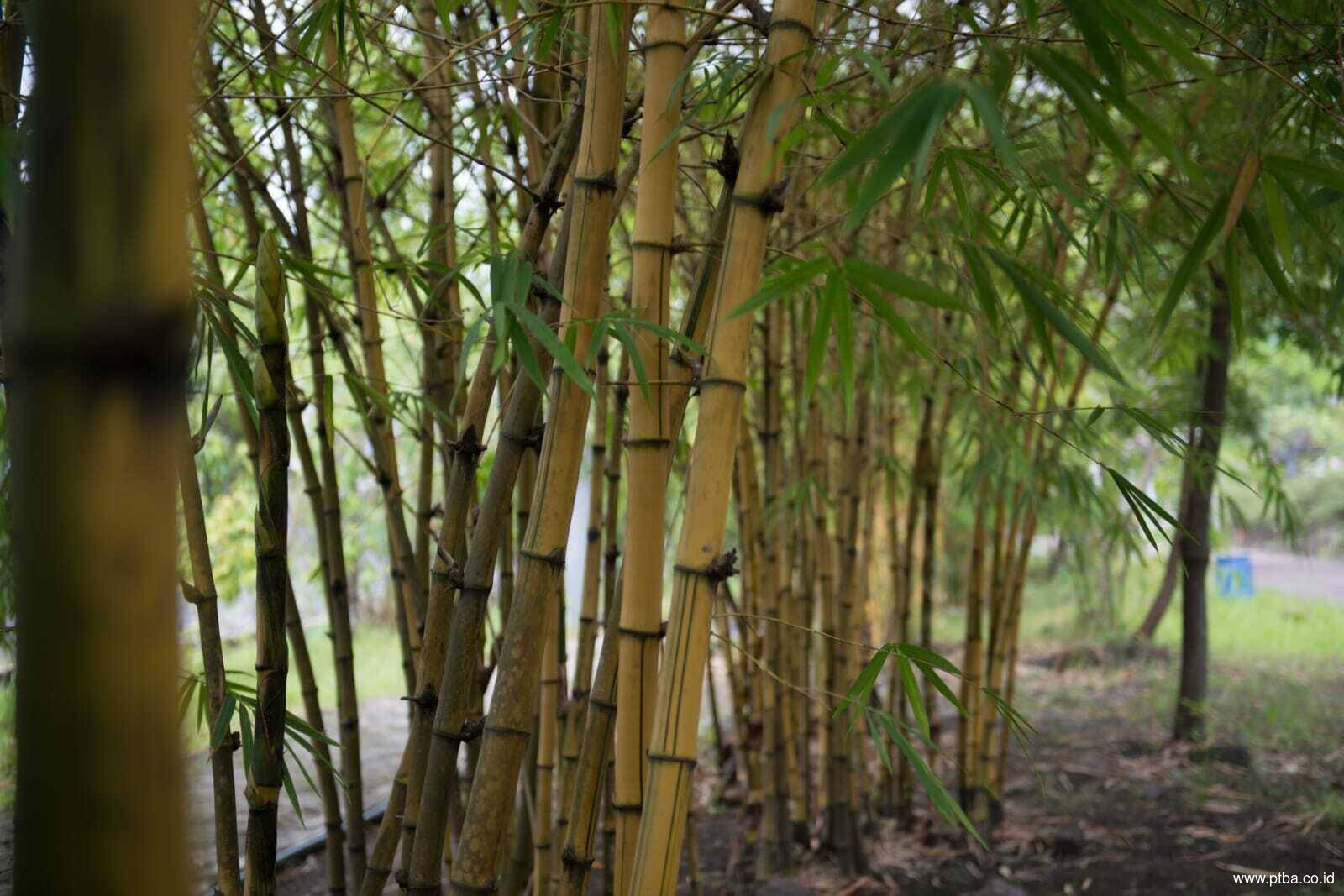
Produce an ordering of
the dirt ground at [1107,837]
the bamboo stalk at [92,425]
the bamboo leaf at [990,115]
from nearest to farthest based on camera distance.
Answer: the bamboo stalk at [92,425]
the bamboo leaf at [990,115]
the dirt ground at [1107,837]

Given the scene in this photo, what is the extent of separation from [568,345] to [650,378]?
0.29ft

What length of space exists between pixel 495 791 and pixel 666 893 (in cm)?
16

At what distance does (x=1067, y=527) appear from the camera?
2898 mm

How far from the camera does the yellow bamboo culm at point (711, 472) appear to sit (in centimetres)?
75

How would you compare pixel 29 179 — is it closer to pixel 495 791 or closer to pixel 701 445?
pixel 701 445

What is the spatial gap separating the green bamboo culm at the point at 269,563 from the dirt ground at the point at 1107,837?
1456 mm

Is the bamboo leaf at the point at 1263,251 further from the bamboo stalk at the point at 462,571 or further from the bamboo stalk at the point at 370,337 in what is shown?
the bamboo stalk at the point at 370,337

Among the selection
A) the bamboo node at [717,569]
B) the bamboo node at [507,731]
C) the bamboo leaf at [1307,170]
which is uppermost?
the bamboo leaf at [1307,170]

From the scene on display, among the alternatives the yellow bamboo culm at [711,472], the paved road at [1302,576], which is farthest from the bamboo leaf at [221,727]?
the paved road at [1302,576]

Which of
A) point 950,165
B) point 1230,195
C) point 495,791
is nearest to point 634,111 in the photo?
point 950,165

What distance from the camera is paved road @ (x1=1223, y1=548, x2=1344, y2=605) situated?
8.09 meters

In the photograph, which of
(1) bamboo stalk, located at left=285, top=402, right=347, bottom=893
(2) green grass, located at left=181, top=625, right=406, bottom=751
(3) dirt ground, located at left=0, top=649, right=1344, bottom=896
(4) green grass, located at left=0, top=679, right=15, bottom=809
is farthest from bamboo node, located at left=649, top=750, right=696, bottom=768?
(2) green grass, located at left=181, top=625, right=406, bottom=751

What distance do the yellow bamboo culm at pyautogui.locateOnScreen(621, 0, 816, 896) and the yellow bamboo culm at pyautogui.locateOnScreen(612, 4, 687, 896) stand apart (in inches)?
2.7

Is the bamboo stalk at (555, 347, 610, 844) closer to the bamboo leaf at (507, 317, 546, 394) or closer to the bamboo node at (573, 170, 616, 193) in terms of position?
the bamboo node at (573, 170, 616, 193)
